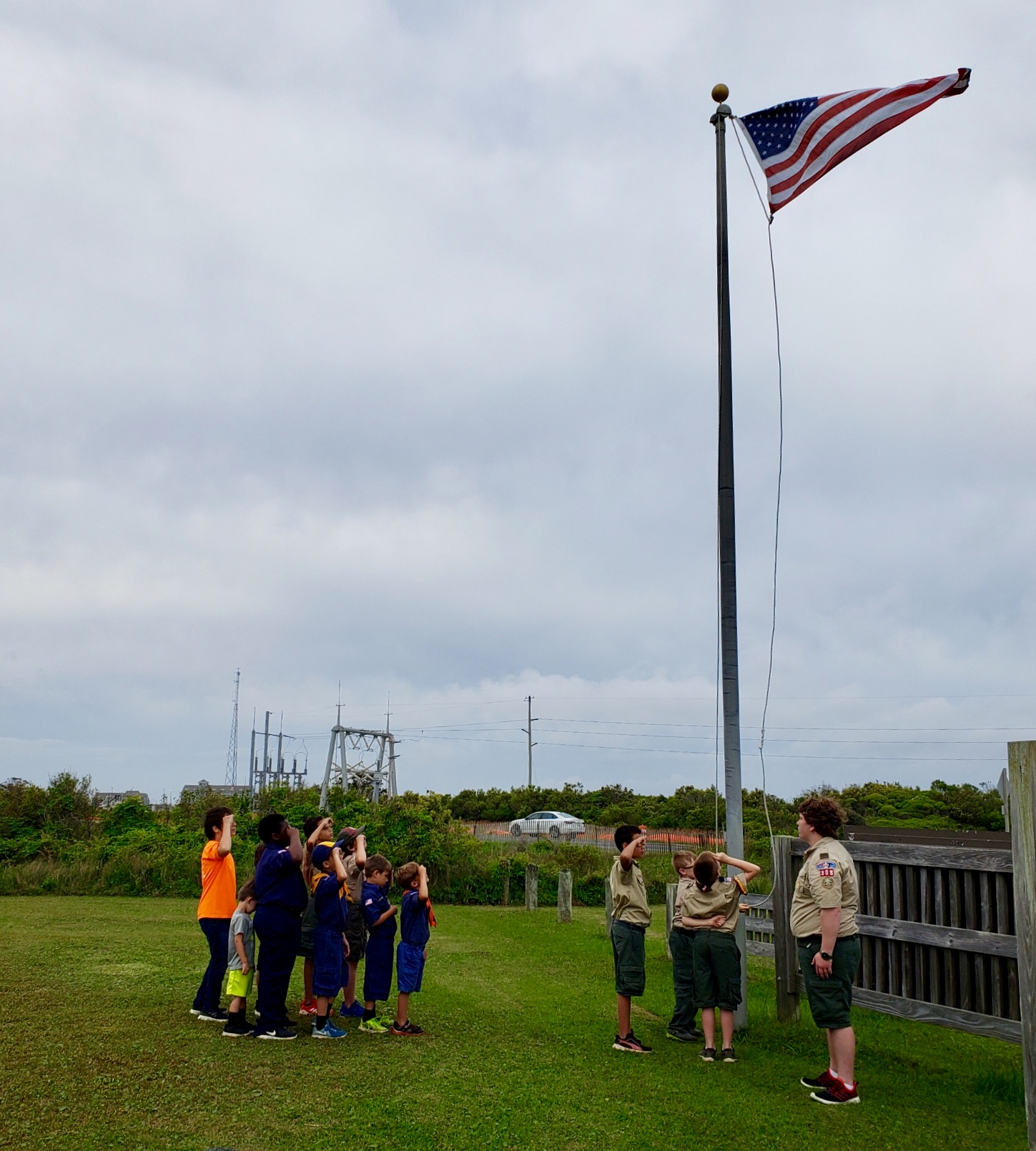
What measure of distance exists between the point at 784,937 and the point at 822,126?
804 cm

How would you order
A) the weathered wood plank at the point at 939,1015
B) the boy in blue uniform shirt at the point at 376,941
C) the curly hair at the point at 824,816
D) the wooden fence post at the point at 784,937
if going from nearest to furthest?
1. the curly hair at the point at 824,816
2. the weathered wood plank at the point at 939,1015
3. the boy in blue uniform shirt at the point at 376,941
4. the wooden fence post at the point at 784,937

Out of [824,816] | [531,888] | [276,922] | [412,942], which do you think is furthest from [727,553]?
[531,888]

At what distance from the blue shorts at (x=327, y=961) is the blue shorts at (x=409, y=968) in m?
0.51

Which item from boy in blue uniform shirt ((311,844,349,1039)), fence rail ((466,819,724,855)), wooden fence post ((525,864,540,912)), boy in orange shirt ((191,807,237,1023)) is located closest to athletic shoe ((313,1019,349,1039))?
boy in blue uniform shirt ((311,844,349,1039))

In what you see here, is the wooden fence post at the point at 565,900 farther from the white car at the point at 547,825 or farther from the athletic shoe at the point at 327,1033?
the white car at the point at 547,825

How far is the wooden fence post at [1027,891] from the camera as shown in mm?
5578

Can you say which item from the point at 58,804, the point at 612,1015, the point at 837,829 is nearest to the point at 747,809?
the point at 58,804

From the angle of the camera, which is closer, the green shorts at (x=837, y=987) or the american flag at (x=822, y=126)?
the green shorts at (x=837, y=987)

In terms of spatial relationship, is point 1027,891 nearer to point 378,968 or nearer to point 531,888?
point 378,968

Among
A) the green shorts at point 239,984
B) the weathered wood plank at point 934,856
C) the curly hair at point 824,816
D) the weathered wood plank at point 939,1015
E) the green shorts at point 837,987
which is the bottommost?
the weathered wood plank at point 939,1015

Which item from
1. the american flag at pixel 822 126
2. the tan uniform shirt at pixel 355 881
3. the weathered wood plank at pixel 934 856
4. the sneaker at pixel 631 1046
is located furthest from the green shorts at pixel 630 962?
the american flag at pixel 822 126

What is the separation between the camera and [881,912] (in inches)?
349

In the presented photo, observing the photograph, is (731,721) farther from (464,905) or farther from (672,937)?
→ (464,905)

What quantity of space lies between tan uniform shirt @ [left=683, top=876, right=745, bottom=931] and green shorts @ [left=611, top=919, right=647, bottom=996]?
48 cm
